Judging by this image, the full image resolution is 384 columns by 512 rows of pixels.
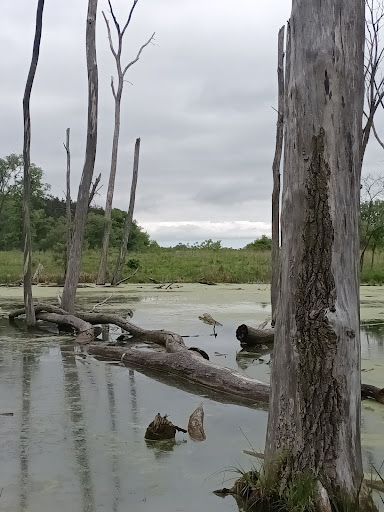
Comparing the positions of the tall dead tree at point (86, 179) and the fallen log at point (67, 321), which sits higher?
the tall dead tree at point (86, 179)

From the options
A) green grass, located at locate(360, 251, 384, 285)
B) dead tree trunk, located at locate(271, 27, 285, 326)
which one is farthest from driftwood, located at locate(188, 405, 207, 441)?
green grass, located at locate(360, 251, 384, 285)

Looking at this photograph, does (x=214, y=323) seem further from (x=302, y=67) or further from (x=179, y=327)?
(x=302, y=67)

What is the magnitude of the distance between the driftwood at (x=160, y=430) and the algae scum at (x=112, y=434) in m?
0.07

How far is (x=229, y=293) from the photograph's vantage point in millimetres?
15906

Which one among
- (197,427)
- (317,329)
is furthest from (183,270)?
(317,329)

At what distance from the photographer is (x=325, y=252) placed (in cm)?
282

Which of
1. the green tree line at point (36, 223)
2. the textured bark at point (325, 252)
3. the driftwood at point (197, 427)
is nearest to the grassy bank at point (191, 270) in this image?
the green tree line at point (36, 223)

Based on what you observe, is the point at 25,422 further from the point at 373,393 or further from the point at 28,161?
the point at 28,161

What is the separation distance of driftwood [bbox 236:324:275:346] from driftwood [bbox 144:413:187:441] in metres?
3.76

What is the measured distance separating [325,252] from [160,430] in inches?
70.3

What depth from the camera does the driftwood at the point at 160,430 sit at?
3906mm

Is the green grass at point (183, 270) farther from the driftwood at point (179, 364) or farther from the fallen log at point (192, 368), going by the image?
the fallen log at point (192, 368)

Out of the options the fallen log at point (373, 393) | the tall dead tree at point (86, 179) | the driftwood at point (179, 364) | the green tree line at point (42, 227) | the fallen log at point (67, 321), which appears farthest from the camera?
the green tree line at point (42, 227)

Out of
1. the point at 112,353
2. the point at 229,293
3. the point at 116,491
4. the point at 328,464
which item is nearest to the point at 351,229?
the point at 328,464
